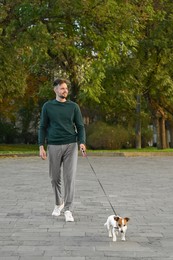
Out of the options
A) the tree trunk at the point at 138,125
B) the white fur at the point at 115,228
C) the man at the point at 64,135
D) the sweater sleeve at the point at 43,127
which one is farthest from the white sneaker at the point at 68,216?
→ the tree trunk at the point at 138,125

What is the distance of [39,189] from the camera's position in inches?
476

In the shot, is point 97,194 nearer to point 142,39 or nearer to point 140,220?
point 140,220

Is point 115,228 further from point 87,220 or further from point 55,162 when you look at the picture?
point 55,162

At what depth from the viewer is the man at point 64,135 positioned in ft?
25.6

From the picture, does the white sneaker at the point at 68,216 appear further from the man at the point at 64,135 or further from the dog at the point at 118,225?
the dog at the point at 118,225

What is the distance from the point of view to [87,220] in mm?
7938

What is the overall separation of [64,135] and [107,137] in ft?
95.8

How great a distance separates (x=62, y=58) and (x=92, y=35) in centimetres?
466

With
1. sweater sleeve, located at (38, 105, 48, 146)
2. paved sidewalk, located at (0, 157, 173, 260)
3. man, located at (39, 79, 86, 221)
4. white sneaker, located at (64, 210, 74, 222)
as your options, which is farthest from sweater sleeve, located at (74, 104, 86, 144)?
paved sidewalk, located at (0, 157, 173, 260)

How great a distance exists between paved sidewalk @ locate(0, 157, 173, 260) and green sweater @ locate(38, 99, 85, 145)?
46.5 inches

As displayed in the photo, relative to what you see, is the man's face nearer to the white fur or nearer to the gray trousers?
the gray trousers

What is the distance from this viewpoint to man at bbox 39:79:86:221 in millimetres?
7797

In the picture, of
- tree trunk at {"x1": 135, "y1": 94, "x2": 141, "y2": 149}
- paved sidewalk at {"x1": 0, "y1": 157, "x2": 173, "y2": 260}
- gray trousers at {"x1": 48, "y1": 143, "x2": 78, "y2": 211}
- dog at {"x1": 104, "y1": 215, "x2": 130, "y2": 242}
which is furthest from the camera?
tree trunk at {"x1": 135, "y1": 94, "x2": 141, "y2": 149}

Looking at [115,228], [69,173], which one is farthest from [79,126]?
[115,228]
